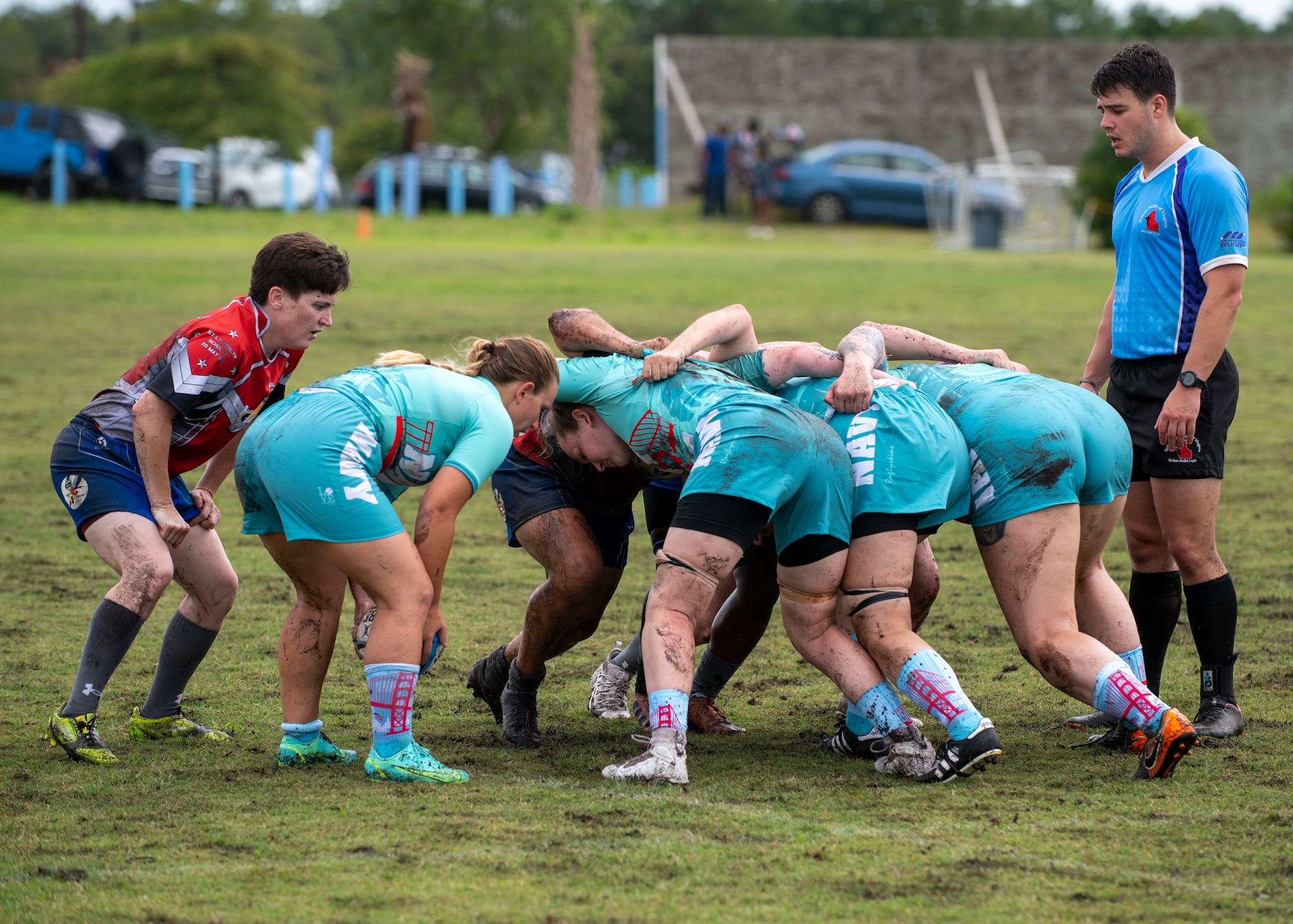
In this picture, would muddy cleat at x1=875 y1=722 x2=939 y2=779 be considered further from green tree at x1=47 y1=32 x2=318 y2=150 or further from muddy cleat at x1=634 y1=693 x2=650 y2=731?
green tree at x1=47 y1=32 x2=318 y2=150

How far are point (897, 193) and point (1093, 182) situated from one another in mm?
5272

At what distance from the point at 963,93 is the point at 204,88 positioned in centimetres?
2497

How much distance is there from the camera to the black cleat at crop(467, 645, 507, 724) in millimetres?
5164

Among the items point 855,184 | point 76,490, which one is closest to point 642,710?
point 76,490

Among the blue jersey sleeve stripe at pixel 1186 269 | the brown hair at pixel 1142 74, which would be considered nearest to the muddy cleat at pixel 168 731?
the blue jersey sleeve stripe at pixel 1186 269

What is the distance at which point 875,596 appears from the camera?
14.7ft

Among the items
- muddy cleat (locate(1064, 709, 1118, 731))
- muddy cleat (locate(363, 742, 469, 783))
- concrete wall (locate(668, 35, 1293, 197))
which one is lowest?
muddy cleat (locate(1064, 709, 1118, 731))

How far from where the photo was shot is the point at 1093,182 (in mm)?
29344

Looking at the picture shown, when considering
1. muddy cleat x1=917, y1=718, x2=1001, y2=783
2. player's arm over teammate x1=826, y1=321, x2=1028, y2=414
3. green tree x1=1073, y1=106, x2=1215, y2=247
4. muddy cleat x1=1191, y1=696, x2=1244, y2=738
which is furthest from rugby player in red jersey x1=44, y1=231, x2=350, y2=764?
green tree x1=1073, y1=106, x2=1215, y2=247

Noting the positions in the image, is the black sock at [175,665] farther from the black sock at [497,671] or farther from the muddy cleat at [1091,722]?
the muddy cleat at [1091,722]

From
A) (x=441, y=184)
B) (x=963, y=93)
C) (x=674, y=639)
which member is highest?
(x=963, y=93)

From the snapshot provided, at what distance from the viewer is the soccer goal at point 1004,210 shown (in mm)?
30344

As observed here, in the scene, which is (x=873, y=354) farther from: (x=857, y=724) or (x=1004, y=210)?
(x=1004, y=210)

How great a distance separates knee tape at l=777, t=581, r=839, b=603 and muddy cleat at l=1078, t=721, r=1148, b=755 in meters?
1.05
